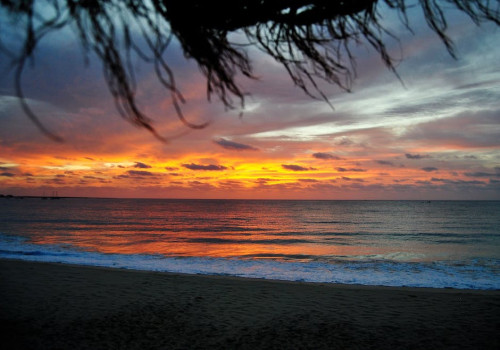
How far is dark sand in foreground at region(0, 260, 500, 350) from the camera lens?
5.85 metres

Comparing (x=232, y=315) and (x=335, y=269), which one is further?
(x=335, y=269)

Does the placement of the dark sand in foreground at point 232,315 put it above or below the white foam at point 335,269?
above

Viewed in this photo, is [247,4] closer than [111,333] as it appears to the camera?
Yes

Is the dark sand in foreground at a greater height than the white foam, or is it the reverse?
the dark sand in foreground

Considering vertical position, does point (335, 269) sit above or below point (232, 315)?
below

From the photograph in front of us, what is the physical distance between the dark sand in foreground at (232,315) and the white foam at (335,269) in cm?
249

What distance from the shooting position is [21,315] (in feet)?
22.7

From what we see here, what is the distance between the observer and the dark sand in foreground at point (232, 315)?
5.85 meters

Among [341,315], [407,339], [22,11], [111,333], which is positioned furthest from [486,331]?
[22,11]

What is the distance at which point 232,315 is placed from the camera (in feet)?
24.1

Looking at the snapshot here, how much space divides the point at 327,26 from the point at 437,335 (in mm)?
6439

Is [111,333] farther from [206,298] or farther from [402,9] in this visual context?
[402,9]

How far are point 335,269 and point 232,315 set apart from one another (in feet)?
29.5

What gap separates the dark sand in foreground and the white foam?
2.49 meters
